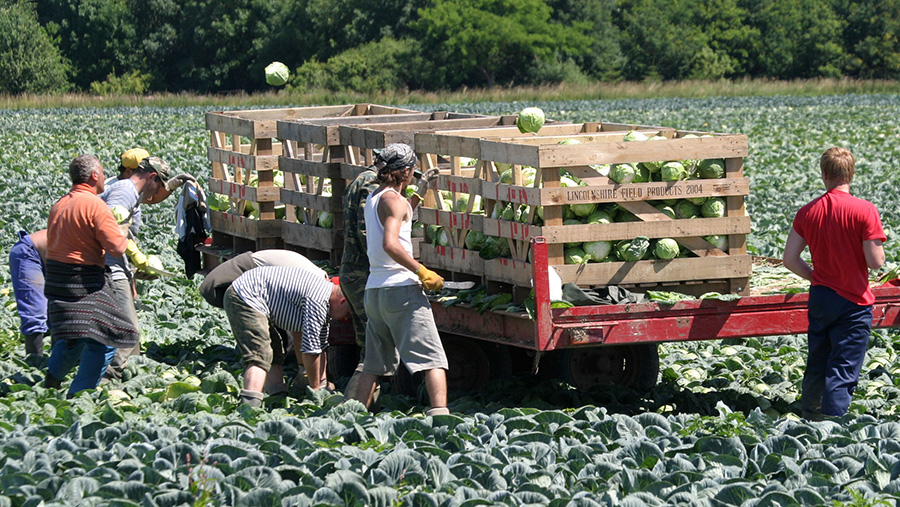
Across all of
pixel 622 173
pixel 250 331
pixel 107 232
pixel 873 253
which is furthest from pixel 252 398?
pixel 873 253

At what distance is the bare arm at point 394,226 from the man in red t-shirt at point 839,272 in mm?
2257

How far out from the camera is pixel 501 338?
7078 mm

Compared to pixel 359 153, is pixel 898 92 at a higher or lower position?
lower

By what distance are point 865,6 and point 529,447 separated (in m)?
76.9

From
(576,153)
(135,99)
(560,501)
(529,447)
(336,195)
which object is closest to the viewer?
(560,501)

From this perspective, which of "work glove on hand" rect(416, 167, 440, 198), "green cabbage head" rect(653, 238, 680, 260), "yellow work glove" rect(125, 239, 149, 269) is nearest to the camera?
"green cabbage head" rect(653, 238, 680, 260)

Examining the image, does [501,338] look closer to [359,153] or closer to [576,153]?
[576,153]

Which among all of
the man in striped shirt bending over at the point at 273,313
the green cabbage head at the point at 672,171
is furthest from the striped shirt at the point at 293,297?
the green cabbage head at the point at 672,171

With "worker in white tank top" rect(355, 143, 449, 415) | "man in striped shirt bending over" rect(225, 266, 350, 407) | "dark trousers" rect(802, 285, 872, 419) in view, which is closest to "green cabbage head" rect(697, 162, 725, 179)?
"dark trousers" rect(802, 285, 872, 419)

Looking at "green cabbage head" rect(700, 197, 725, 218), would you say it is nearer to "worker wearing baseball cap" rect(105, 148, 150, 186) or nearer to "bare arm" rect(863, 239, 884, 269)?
"bare arm" rect(863, 239, 884, 269)

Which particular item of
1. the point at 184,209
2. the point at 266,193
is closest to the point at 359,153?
the point at 266,193

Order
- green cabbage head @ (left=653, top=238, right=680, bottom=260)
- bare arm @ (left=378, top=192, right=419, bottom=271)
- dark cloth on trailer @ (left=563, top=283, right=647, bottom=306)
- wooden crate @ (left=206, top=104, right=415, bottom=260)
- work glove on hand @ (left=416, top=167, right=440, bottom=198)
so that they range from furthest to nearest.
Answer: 1. wooden crate @ (left=206, top=104, right=415, bottom=260)
2. work glove on hand @ (left=416, top=167, right=440, bottom=198)
3. green cabbage head @ (left=653, top=238, right=680, bottom=260)
4. dark cloth on trailer @ (left=563, top=283, right=647, bottom=306)
5. bare arm @ (left=378, top=192, right=419, bottom=271)

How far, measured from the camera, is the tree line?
70.8 metres

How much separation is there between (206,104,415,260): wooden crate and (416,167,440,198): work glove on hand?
1968mm
